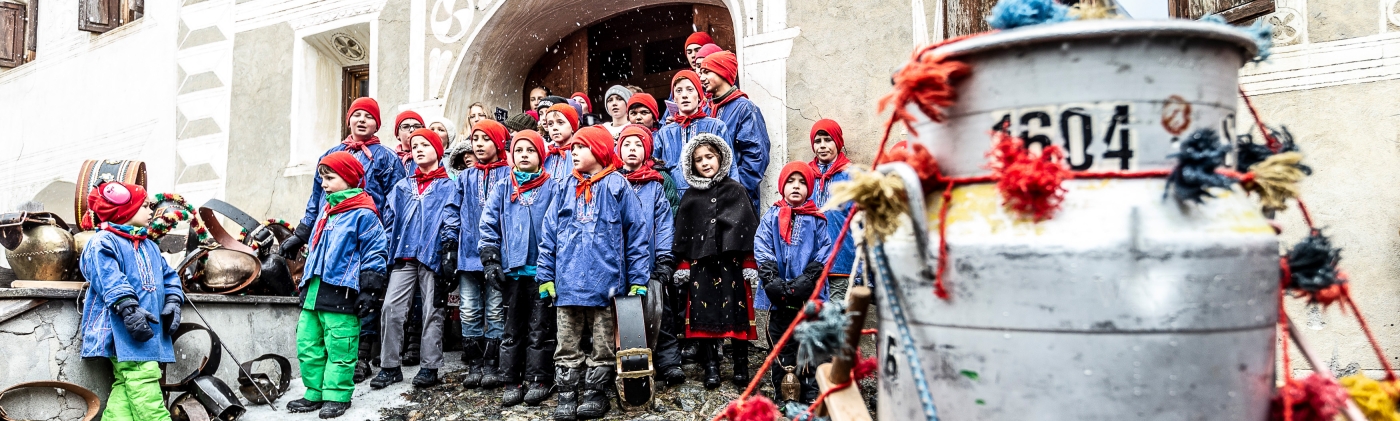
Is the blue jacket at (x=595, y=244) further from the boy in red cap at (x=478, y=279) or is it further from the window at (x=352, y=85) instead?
the window at (x=352, y=85)

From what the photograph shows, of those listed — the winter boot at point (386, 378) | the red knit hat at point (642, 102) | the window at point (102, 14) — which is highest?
the window at point (102, 14)

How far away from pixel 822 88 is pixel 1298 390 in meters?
4.53

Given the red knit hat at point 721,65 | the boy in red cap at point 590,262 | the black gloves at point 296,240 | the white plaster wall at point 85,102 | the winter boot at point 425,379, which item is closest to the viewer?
the boy in red cap at point 590,262

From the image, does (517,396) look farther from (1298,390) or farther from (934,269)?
(1298,390)

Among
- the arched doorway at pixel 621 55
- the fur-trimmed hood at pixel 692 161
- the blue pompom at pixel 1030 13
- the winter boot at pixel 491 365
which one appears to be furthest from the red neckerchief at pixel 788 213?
the arched doorway at pixel 621 55

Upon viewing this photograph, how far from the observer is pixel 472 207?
18.3 ft

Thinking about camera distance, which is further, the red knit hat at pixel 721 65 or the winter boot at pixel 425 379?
the red knit hat at pixel 721 65

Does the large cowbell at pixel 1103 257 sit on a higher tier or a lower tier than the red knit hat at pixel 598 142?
lower

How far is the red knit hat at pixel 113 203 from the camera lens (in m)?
4.70

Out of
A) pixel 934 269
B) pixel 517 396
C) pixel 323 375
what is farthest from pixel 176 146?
pixel 934 269

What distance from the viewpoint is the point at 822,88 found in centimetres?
628

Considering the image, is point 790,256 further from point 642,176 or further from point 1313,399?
point 1313,399

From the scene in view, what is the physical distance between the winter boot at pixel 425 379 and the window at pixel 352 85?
5085 millimetres

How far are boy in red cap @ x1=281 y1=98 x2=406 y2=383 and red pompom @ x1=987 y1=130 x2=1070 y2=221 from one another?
472 centimetres
